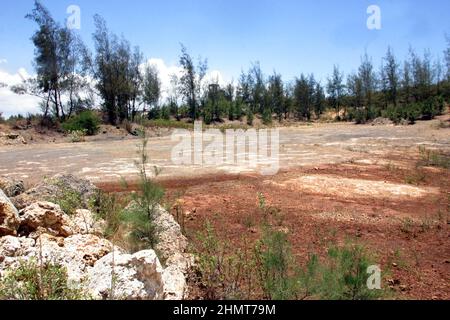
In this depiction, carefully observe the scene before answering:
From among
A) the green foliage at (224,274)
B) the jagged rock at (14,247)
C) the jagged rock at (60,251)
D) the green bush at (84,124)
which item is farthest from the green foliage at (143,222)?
the green bush at (84,124)

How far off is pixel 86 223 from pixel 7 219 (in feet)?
2.81

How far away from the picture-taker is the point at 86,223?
183 inches

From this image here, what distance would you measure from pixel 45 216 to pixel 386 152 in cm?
1389

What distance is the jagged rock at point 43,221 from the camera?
4227 millimetres

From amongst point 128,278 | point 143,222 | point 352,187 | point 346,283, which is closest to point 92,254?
point 143,222

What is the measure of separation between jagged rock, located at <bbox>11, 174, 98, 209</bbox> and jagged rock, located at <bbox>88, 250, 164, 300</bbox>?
2.70 meters

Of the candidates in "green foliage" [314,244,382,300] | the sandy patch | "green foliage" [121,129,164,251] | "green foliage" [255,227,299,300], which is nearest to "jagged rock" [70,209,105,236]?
"green foliage" [121,129,164,251]

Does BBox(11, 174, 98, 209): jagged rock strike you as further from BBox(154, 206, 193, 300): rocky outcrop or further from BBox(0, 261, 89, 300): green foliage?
BBox(0, 261, 89, 300): green foliage

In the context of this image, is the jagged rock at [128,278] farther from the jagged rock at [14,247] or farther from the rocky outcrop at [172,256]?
the jagged rock at [14,247]

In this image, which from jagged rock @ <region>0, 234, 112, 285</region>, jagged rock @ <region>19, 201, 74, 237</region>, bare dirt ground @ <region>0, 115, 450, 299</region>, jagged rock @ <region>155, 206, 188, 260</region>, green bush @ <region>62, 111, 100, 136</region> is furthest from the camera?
green bush @ <region>62, 111, 100, 136</region>

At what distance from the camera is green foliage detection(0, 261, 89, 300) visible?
2.79m

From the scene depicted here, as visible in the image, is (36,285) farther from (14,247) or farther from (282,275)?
(282,275)

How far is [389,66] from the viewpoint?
5056 centimetres

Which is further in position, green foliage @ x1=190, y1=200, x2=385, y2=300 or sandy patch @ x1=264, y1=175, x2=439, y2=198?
sandy patch @ x1=264, y1=175, x2=439, y2=198
